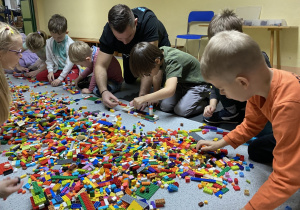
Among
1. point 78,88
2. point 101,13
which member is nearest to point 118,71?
point 78,88

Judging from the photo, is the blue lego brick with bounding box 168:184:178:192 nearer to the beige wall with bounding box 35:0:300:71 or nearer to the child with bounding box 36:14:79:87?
the child with bounding box 36:14:79:87

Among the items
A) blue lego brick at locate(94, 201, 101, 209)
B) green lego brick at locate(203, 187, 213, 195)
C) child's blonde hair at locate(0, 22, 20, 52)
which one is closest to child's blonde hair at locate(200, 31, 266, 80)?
green lego brick at locate(203, 187, 213, 195)

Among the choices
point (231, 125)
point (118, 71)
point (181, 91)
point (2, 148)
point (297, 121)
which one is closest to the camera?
point (297, 121)

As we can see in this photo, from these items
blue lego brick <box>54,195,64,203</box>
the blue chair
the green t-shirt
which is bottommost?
blue lego brick <box>54,195,64,203</box>

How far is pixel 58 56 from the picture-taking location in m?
3.23

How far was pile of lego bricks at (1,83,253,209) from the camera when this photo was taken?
116 cm

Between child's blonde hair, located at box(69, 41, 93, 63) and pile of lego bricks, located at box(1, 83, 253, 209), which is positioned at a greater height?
child's blonde hair, located at box(69, 41, 93, 63)

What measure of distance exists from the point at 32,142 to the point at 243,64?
1.48m

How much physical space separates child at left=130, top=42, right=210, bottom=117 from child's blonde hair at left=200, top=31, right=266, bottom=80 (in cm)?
93

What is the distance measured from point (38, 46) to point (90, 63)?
3.30ft

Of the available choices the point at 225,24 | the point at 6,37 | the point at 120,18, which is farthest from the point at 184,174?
the point at 6,37

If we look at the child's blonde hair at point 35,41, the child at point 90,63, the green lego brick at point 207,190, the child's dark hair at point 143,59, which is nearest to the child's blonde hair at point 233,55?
the green lego brick at point 207,190

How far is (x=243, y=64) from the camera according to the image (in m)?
0.84

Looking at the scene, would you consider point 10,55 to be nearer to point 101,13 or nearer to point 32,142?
point 32,142
